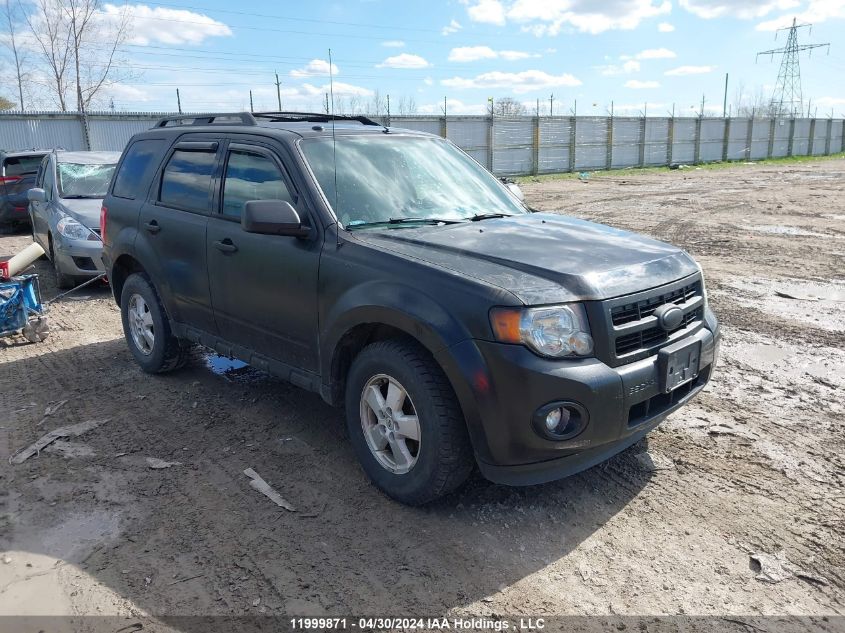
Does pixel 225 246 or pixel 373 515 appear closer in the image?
pixel 373 515

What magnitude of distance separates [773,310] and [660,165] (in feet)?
115

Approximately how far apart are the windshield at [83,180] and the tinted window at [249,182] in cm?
603

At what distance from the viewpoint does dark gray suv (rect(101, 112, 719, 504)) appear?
3.11 metres

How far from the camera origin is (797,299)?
25.4 feet

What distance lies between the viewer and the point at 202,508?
3658 millimetres

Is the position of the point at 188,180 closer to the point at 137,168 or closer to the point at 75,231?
the point at 137,168

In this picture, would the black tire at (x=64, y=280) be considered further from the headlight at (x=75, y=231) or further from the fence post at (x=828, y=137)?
the fence post at (x=828, y=137)

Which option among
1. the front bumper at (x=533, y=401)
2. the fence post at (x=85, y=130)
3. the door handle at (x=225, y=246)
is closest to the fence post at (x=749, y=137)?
the fence post at (x=85, y=130)

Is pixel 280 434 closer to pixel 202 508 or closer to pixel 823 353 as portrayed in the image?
pixel 202 508

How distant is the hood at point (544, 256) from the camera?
10.6 feet

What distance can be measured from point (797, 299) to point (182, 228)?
672cm

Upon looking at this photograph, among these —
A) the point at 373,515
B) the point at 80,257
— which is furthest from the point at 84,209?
the point at 373,515

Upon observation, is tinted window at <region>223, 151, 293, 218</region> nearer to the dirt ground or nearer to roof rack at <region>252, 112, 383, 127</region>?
roof rack at <region>252, 112, 383, 127</region>

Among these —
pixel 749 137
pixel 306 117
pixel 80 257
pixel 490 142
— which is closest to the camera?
pixel 306 117
